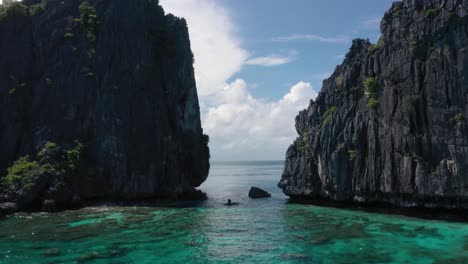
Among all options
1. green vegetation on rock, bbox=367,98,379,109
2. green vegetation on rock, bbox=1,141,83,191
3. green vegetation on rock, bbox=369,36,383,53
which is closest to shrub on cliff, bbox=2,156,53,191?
green vegetation on rock, bbox=1,141,83,191

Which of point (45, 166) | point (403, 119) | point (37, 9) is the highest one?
point (37, 9)

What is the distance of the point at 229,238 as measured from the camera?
122 feet

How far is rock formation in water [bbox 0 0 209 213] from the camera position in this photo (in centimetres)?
6016

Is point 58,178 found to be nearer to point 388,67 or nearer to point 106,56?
point 106,56

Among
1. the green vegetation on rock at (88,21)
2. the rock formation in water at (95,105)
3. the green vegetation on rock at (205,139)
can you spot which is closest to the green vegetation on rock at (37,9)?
the rock formation in water at (95,105)

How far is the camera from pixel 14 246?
33531 millimetres

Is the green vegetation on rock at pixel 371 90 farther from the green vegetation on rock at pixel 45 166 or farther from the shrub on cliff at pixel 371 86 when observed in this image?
the green vegetation on rock at pixel 45 166

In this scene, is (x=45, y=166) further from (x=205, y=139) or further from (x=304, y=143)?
(x=304, y=143)

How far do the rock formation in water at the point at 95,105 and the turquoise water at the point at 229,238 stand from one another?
9.47m

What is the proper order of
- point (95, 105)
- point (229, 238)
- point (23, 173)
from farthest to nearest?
point (95, 105) → point (23, 173) → point (229, 238)

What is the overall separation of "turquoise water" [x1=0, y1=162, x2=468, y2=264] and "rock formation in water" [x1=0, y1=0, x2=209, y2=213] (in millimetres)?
9466

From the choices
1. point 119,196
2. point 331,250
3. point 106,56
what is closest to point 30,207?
point 119,196

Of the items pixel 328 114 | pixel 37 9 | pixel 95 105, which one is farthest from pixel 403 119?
pixel 37 9

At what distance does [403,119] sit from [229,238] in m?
25.9
